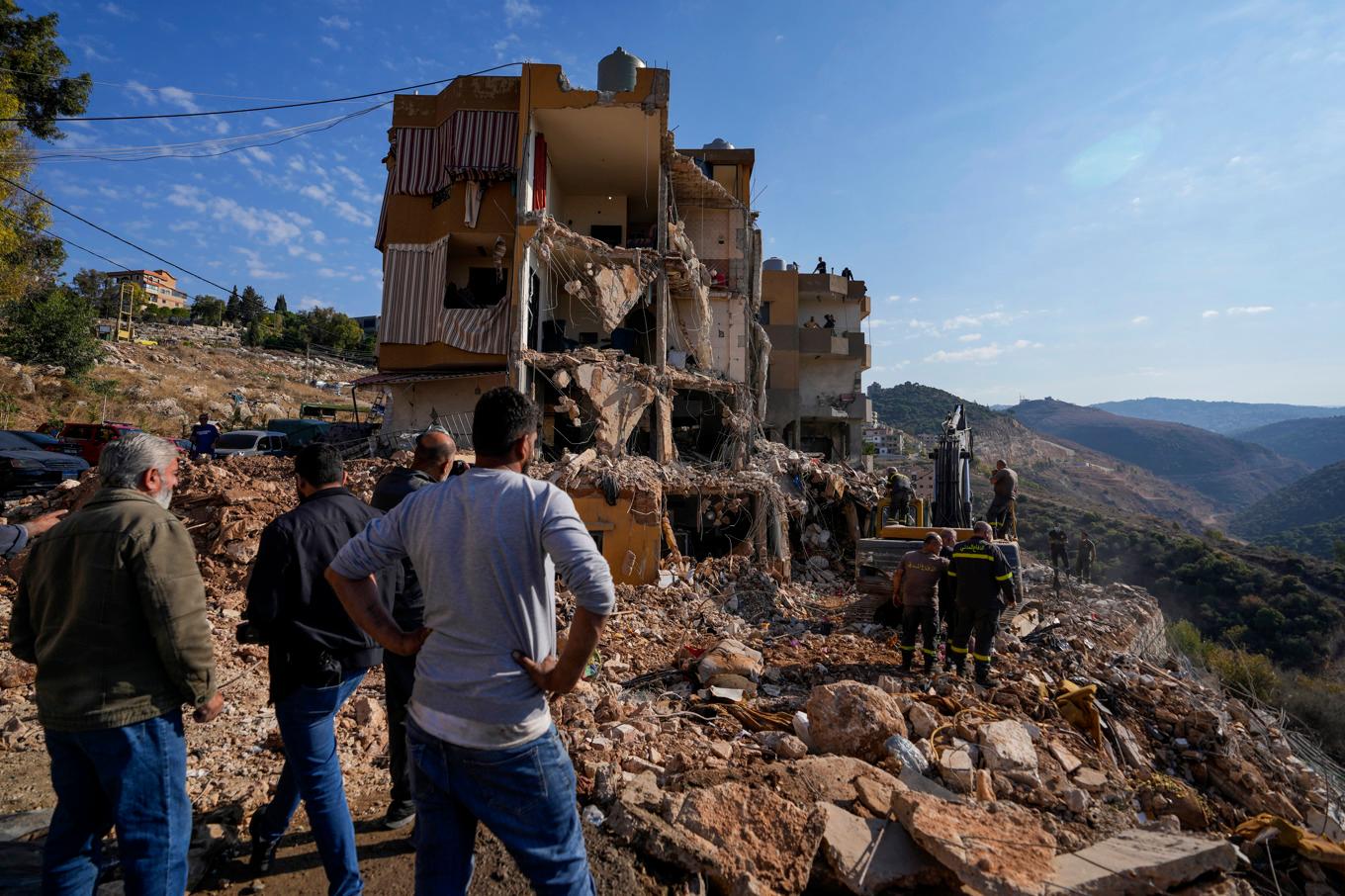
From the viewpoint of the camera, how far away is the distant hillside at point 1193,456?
99062 millimetres

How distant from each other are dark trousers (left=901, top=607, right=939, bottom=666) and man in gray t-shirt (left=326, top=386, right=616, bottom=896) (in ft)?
20.2

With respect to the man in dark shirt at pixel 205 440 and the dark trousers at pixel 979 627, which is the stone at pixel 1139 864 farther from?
the man in dark shirt at pixel 205 440

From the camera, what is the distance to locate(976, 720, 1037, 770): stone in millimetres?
4234

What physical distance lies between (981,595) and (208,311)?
5531 centimetres

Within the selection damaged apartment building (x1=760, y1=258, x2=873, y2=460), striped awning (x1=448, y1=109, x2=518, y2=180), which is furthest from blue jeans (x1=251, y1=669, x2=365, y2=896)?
damaged apartment building (x1=760, y1=258, x2=873, y2=460)

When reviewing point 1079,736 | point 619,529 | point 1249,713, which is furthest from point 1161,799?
point 619,529

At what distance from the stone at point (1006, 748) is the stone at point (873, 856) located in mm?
1560

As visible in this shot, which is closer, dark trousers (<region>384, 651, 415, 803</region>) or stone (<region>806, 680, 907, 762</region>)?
dark trousers (<region>384, 651, 415, 803</region>)

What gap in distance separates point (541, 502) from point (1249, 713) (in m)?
9.66

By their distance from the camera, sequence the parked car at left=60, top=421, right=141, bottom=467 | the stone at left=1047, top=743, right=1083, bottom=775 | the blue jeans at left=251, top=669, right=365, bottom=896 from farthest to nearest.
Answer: the parked car at left=60, top=421, right=141, bottom=467, the stone at left=1047, top=743, right=1083, bottom=775, the blue jeans at left=251, top=669, right=365, bottom=896

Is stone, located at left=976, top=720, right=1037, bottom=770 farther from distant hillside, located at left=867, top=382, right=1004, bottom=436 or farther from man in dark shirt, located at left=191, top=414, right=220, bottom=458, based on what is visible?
distant hillside, located at left=867, top=382, right=1004, bottom=436

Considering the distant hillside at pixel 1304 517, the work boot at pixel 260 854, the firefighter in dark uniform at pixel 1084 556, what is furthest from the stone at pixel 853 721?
the distant hillside at pixel 1304 517

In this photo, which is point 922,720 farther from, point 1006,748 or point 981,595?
point 981,595

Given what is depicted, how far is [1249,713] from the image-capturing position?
7.37 meters
